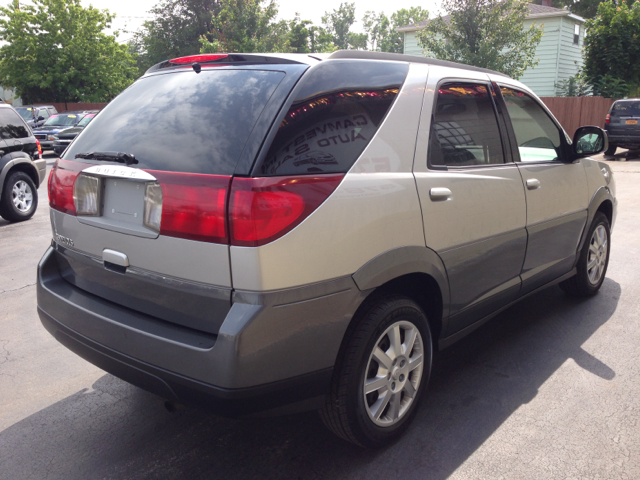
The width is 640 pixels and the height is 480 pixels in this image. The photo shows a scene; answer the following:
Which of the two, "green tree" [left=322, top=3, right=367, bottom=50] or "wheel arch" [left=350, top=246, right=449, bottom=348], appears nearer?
"wheel arch" [left=350, top=246, right=449, bottom=348]

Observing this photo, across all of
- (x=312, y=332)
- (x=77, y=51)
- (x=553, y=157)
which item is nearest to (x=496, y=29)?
(x=553, y=157)

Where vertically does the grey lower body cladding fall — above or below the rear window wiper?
below

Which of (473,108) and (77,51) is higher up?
(77,51)

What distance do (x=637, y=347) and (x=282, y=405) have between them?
2909mm

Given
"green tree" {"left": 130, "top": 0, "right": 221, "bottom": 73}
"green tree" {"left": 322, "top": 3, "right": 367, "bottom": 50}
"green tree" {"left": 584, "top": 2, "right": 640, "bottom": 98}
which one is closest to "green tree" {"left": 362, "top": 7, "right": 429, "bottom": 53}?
"green tree" {"left": 322, "top": 3, "right": 367, "bottom": 50}

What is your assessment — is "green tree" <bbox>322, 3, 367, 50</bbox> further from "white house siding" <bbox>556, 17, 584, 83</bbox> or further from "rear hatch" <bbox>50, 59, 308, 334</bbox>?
"rear hatch" <bbox>50, 59, 308, 334</bbox>

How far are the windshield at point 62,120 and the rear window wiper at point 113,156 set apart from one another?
21.9 meters

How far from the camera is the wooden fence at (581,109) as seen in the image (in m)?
22.9

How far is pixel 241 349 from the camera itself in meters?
2.07

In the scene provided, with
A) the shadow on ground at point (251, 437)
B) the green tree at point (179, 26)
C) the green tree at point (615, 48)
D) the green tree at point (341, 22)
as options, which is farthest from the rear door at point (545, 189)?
the green tree at point (341, 22)

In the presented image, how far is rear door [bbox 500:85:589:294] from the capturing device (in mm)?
3676

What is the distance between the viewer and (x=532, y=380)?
345 cm

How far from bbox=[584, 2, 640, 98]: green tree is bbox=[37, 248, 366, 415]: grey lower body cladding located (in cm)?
2578

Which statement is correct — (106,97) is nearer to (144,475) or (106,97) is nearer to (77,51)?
(77,51)
